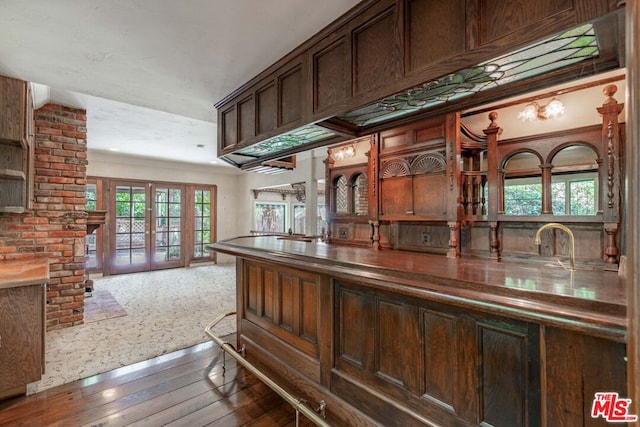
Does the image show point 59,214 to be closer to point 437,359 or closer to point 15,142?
point 15,142

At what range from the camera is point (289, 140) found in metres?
2.31

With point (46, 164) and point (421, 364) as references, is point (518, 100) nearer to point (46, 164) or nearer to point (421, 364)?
point (421, 364)

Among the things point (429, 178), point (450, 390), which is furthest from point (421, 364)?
point (429, 178)

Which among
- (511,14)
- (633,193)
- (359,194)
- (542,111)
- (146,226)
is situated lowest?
(146,226)

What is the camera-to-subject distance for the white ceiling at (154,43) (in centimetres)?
149

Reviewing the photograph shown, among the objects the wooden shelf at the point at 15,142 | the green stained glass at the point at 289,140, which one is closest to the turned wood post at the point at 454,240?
the green stained glass at the point at 289,140

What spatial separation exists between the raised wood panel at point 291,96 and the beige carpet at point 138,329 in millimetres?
2469

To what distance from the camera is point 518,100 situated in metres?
3.39

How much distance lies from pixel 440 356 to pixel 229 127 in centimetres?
242

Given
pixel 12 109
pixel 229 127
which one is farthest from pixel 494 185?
pixel 12 109

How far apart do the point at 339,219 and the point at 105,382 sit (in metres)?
3.80

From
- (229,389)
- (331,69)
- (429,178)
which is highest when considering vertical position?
(331,69)

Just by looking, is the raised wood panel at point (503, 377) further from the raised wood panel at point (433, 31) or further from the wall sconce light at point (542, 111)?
the wall sconce light at point (542, 111)
